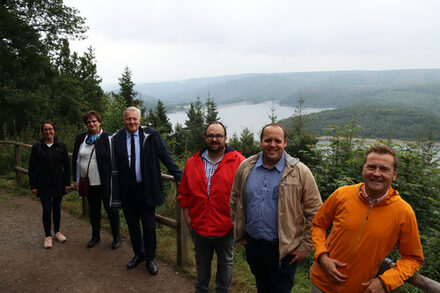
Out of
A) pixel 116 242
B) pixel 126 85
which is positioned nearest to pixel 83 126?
pixel 116 242

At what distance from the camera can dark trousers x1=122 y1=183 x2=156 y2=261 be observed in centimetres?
302

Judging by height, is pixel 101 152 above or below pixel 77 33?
below

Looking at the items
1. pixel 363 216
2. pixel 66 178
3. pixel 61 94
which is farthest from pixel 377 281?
pixel 61 94

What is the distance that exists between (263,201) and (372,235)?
0.72 meters

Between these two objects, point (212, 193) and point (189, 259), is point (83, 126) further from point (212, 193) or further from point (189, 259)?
point (212, 193)

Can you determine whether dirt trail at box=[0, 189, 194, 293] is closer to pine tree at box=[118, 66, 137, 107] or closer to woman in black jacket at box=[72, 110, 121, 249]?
woman in black jacket at box=[72, 110, 121, 249]

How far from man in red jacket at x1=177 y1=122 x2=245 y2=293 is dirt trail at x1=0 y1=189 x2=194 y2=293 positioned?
85 centimetres

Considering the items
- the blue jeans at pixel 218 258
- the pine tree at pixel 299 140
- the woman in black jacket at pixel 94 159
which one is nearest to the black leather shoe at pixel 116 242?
the woman in black jacket at pixel 94 159

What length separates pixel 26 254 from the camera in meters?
3.68

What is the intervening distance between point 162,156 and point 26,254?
235cm

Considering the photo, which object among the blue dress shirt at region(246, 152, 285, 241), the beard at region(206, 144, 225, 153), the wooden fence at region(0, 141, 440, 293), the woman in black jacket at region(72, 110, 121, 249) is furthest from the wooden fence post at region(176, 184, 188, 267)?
the blue dress shirt at region(246, 152, 285, 241)

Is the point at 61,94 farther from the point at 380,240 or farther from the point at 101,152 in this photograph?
the point at 380,240

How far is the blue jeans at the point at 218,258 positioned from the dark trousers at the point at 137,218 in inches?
28.6

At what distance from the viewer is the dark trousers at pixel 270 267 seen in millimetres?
2068
